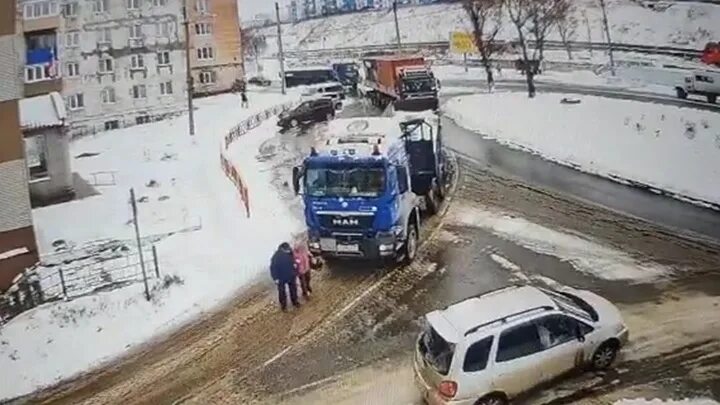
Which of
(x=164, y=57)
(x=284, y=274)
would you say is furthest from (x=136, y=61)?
(x=284, y=274)

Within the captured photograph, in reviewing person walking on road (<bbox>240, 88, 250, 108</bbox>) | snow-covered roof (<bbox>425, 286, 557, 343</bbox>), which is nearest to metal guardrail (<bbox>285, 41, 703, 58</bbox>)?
person walking on road (<bbox>240, 88, 250, 108</bbox>)

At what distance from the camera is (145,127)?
6.54m

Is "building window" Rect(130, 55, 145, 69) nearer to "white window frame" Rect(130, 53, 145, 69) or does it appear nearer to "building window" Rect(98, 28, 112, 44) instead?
"white window frame" Rect(130, 53, 145, 69)

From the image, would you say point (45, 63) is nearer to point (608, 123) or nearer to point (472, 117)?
point (472, 117)

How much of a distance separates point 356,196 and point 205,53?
5.69ft

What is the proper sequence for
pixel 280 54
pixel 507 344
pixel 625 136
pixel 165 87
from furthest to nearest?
pixel 625 136 → pixel 280 54 → pixel 165 87 → pixel 507 344

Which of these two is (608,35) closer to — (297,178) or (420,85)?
(420,85)

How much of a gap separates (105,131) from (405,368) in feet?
8.74

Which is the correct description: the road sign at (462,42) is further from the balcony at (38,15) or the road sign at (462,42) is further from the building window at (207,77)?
the balcony at (38,15)

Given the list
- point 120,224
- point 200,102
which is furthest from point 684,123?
point 120,224

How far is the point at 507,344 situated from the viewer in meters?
5.68

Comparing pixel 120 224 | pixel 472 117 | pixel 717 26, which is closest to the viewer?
pixel 120 224

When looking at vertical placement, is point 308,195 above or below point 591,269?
above

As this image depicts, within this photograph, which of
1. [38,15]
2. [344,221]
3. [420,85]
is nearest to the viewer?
[38,15]
